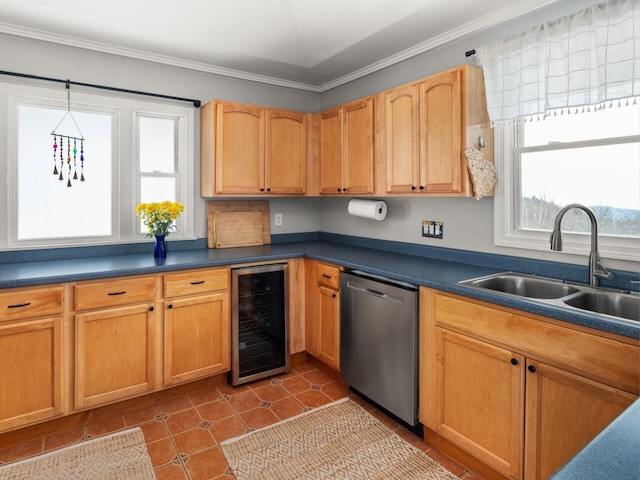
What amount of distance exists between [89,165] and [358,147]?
6.47 ft

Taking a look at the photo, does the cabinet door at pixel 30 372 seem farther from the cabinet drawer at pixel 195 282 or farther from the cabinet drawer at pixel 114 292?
the cabinet drawer at pixel 195 282

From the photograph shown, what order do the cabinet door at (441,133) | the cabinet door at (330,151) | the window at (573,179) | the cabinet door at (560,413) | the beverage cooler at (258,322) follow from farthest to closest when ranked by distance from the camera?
the cabinet door at (330,151) → the beverage cooler at (258,322) → the cabinet door at (441,133) → the window at (573,179) → the cabinet door at (560,413)

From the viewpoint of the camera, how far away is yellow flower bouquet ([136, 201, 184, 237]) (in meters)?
2.92

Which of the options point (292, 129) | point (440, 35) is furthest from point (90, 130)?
point (440, 35)

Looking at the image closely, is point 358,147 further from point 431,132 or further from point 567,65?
point 567,65

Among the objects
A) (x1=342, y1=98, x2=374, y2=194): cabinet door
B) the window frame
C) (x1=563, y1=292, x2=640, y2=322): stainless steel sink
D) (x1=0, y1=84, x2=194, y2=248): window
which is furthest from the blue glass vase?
(x1=563, y1=292, x2=640, y2=322): stainless steel sink

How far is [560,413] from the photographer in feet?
5.34

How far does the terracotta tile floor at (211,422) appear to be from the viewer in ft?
6.97

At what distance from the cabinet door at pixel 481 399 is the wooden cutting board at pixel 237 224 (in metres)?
1.95

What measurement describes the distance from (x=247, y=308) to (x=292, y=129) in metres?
1.54

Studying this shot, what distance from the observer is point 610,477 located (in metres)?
0.65

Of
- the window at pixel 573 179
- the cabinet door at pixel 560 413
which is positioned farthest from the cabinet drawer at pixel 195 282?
the cabinet door at pixel 560 413

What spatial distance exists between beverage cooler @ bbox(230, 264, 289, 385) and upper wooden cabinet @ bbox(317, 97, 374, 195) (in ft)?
2.74

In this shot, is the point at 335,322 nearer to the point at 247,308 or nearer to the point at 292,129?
the point at 247,308
